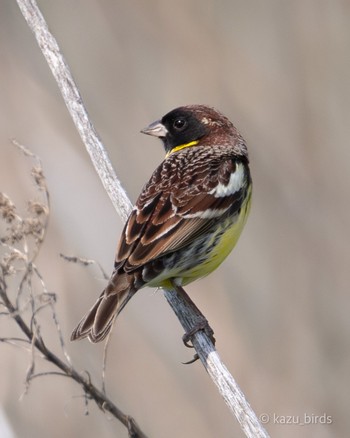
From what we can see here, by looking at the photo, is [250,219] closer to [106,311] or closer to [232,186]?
[232,186]

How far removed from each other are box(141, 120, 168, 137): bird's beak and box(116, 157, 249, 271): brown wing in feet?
1.24

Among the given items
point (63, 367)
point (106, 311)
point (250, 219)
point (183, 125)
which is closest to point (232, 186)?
point (183, 125)

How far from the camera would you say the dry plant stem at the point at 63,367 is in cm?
270

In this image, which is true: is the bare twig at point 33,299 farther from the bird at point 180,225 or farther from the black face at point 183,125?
the black face at point 183,125

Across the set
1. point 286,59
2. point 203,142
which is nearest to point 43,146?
point 203,142

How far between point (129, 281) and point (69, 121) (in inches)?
69.4

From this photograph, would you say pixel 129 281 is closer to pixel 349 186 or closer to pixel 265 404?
pixel 265 404

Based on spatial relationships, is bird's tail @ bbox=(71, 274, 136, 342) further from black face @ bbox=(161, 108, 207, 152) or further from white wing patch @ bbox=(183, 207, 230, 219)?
black face @ bbox=(161, 108, 207, 152)

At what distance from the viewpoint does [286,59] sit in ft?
15.8

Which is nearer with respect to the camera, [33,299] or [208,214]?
[33,299]

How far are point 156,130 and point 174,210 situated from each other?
83cm

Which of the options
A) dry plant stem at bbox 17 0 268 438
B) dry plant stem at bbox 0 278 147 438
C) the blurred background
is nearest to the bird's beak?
the blurred background

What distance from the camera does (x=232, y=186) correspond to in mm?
3873

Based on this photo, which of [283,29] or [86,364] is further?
[283,29]
